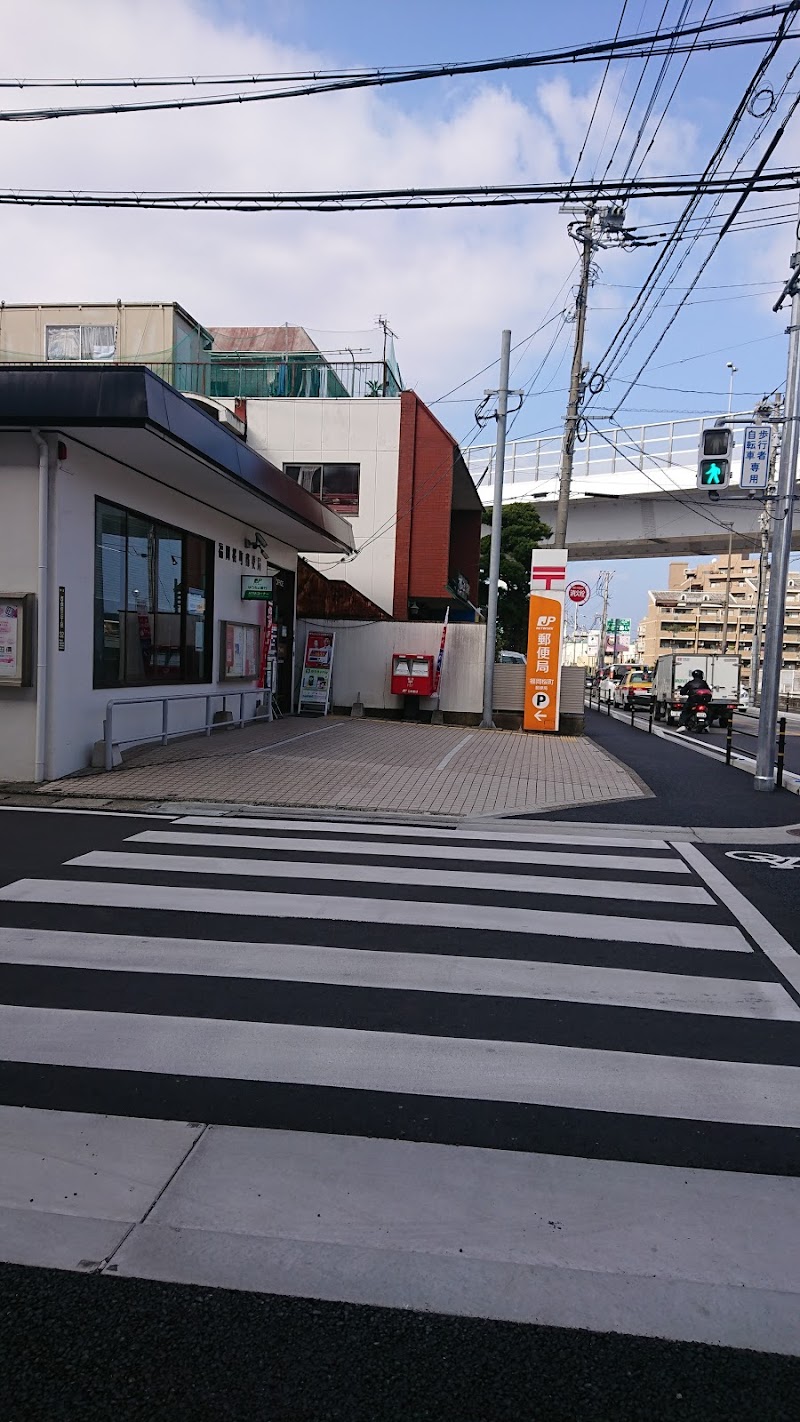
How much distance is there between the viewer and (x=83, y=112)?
9.38 meters

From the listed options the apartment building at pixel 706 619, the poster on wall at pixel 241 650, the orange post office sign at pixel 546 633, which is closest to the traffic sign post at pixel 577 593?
the orange post office sign at pixel 546 633

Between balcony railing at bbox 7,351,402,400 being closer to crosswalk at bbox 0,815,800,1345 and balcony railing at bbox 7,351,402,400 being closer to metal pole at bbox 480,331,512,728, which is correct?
metal pole at bbox 480,331,512,728

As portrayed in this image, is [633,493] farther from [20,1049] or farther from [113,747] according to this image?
[20,1049]

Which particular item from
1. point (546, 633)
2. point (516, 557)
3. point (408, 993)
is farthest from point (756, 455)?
point (516, 557)

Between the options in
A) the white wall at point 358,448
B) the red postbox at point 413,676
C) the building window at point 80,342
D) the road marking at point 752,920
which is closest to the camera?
the road marking at point 752,920

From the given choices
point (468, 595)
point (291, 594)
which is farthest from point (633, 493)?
point (291, 594)

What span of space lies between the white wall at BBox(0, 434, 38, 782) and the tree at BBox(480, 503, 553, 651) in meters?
25.1

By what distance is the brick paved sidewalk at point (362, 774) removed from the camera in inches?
419

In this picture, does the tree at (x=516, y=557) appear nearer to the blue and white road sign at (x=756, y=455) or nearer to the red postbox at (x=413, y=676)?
the red postbox at (x=413, y=676)

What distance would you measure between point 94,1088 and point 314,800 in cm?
682

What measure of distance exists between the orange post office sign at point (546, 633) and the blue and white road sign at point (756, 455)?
684 cm

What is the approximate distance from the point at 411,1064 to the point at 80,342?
23.7 metres

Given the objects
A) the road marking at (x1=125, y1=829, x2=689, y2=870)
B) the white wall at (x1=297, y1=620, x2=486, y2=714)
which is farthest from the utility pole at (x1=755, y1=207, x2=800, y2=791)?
the white wall at (x1=297, y1=620, x2=486, y2=714)

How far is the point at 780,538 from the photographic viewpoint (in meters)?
13.4
